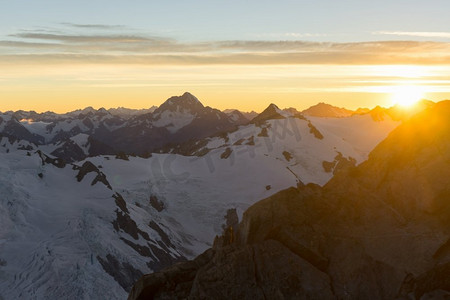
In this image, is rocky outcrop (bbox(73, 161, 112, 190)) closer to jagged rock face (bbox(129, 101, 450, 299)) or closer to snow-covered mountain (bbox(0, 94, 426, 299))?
snow-covered mountain (bbox(0, 94, 426, 299))

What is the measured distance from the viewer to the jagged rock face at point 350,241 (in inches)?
879

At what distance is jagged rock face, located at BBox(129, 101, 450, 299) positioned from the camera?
22.3m

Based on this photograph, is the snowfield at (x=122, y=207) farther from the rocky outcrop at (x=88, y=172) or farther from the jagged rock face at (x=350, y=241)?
the jagged rock face at (x=350, y=241)

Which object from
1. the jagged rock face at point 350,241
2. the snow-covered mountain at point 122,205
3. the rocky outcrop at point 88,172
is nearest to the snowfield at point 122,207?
the snow-covered mountain at point 122,205

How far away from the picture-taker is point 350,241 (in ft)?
79.0

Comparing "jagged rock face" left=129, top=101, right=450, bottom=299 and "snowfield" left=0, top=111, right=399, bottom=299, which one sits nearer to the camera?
"jagged rock face" left=129, top=101, right=450, bottom=299

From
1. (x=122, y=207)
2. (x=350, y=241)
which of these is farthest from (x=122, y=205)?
(x=350, y=241)

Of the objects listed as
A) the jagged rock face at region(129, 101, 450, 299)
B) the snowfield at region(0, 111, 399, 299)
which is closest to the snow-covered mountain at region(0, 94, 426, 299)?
the snowfield at region(0, 111, 399, 299)

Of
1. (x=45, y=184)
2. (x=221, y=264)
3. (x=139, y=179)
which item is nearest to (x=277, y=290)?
(x=221, y=264)

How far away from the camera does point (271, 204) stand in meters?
25.9

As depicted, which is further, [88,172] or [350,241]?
[88,172]

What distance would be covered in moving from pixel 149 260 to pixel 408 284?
67.0 meters

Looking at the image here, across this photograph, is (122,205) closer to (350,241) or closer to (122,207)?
(122,207)

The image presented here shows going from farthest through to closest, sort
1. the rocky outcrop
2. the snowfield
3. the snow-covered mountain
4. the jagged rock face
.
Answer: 1. the rocky outcrop
2. the snow-covered mountain
3. the snowfield
4. the jagged rock face
